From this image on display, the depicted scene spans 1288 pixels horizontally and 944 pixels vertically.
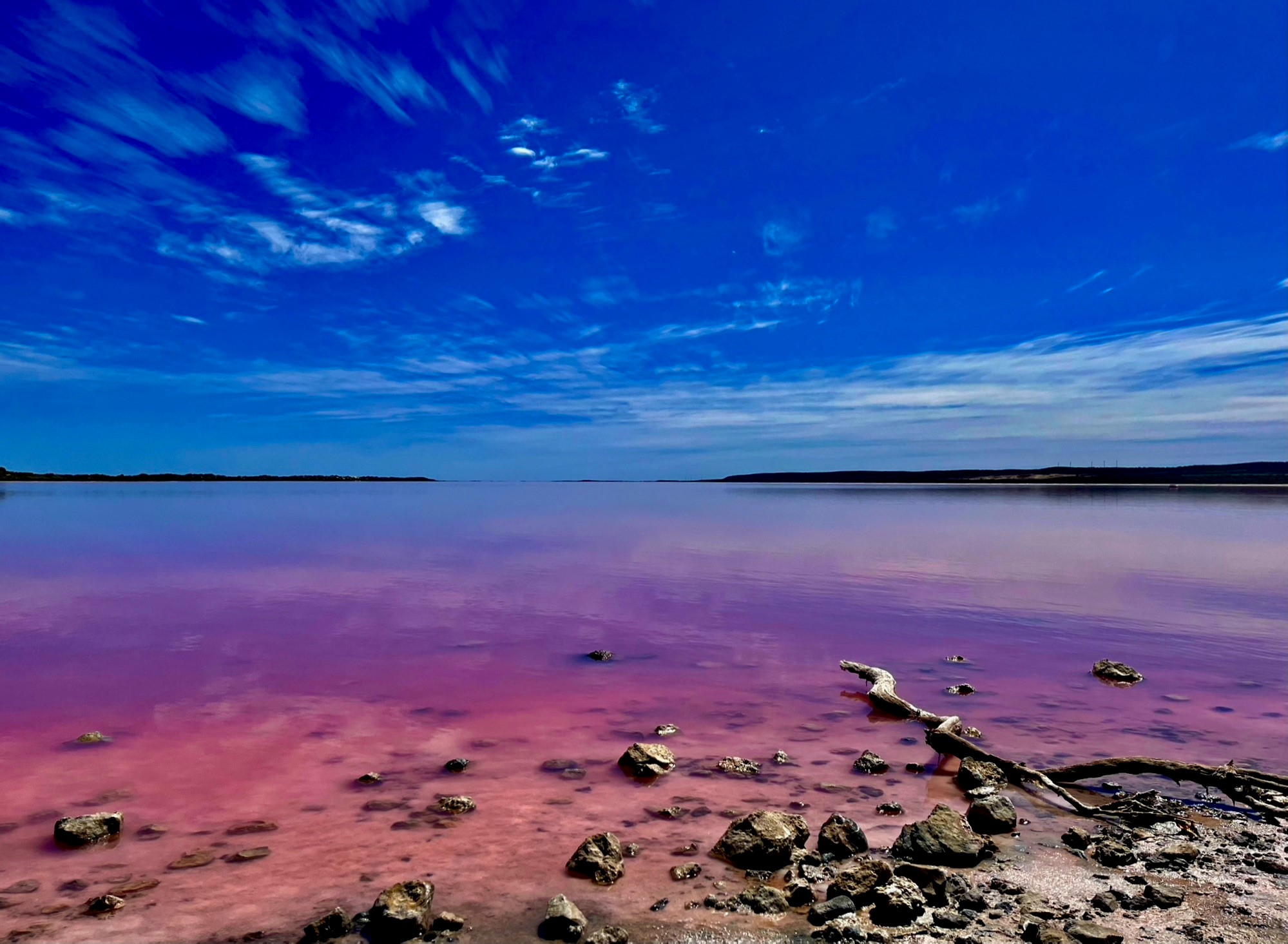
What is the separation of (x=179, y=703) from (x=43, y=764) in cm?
255

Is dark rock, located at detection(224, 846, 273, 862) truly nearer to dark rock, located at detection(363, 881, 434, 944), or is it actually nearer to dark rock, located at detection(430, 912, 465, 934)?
dark rock, located at detection(363, 881, 434, 944)

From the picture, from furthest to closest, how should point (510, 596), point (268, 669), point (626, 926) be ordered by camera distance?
point (510, 596)
point (268, 669)
point (626, 926)

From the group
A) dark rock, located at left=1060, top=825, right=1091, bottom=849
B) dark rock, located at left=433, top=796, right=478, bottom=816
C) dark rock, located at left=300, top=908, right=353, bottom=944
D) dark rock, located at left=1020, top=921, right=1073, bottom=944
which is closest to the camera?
dark rock, located at left=1020, top=921, right=1073, bottom=944

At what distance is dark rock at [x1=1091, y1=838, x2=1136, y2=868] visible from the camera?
643 cm

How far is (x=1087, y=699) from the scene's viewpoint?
12.0 metres

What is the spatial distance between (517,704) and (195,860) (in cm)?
562

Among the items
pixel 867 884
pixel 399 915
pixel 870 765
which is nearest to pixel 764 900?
pixel 867 884

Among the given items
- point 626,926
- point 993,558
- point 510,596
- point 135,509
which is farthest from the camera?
point 135,509

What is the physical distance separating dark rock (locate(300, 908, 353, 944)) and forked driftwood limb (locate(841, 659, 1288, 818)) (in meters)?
7.02

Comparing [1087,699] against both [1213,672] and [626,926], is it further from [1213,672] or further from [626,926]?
[626,926]

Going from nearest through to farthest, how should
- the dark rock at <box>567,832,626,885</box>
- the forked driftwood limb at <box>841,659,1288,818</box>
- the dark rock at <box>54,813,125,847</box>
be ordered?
the dark rock at <box>567,832,626,885</box> < the dark rock at <box>54,813,125,847</box> < the forked driftwood limb at <box>841,659,1288,818</box>

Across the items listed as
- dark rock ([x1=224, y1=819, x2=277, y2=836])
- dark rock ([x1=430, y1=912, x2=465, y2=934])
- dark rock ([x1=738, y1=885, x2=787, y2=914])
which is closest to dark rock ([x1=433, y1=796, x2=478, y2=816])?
dark rock ([x1=224, y1=819, x2=277, y2=836])

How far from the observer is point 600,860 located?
643 cm

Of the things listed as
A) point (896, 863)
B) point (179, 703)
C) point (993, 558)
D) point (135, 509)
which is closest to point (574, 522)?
point (993, 558)
